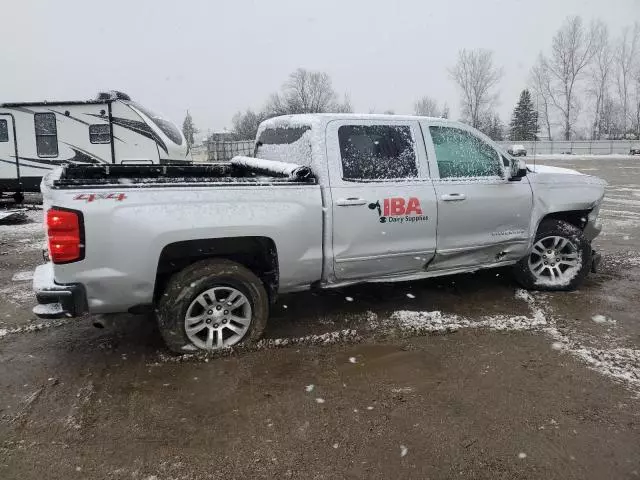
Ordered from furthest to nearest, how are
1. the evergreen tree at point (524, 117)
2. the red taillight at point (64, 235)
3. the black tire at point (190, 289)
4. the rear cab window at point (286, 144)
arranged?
the evergreen tree at point (524, 117) → the rear cab window at point (286, 144) → the black tire at point (190, 289) → the red taillight at point (64, 235)

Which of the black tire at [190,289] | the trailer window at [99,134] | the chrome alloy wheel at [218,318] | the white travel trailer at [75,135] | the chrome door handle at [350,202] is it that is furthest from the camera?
the trailer window at [99,134]

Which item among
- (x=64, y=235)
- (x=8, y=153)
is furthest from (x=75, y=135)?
(x=64, y=235)

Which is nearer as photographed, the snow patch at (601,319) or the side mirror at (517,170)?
the snow patch at (601,319)

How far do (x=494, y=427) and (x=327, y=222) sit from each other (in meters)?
2.01

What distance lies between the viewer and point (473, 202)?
16.3 feet

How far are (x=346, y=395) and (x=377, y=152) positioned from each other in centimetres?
220

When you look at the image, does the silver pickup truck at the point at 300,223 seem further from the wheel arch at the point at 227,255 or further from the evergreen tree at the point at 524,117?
the evergreen tree at the point at 524,117

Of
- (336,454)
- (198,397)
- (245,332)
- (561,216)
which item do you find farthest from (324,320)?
(561,216)

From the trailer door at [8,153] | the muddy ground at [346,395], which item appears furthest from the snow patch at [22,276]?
the trailer door at [8,153]

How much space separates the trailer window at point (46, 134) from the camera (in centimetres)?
1299

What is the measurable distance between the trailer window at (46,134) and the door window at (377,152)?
36.3 feet

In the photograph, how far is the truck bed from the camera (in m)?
3.65

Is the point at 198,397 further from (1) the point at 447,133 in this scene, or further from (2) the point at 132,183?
(1) the point at 447,133

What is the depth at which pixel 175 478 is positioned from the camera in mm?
2674
